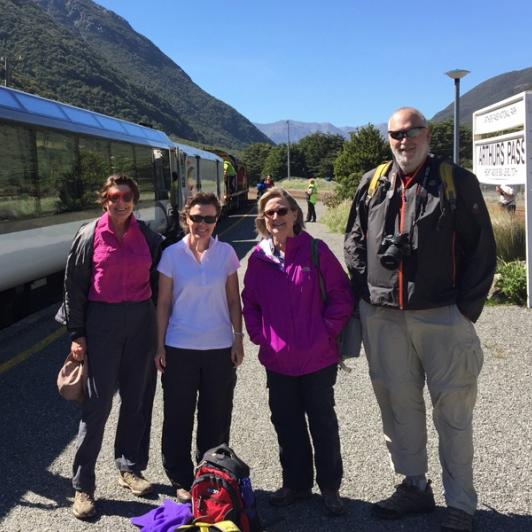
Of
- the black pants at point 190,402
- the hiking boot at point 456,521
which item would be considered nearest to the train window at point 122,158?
the black pants at point 190,402

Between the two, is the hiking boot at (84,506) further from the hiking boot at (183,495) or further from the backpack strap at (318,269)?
the backpack strap at (318,269)

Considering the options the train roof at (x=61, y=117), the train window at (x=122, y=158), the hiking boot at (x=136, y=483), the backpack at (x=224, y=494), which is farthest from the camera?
the train window at (x=122, y=158)

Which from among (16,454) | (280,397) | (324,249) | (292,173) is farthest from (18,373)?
(292,173)

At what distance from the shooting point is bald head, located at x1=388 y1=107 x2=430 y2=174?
2.99 m

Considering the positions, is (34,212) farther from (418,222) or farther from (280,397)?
(418,222)

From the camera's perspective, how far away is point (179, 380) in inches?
132

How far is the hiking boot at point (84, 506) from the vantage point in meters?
3.27

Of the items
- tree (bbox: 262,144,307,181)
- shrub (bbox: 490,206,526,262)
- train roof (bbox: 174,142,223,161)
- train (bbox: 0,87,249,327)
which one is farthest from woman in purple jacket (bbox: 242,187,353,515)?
tree (bbox: 262,144,307,181)

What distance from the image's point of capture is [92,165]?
1003 centimetres

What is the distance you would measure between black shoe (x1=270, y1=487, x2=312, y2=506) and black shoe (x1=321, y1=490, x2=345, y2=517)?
131 mm

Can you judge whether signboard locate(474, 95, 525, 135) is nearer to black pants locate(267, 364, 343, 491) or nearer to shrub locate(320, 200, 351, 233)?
black pants locate(267, 364, 343, 491)

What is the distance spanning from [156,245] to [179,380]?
0.82m

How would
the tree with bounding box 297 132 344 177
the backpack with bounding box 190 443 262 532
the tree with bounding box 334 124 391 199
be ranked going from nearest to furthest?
the backpack with bounding box 190 443 262 532 → the tree with bounding box 334 124 391 199 → the tree with bounding box 297 132 344 177

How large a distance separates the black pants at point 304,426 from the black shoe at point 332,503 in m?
0.03
